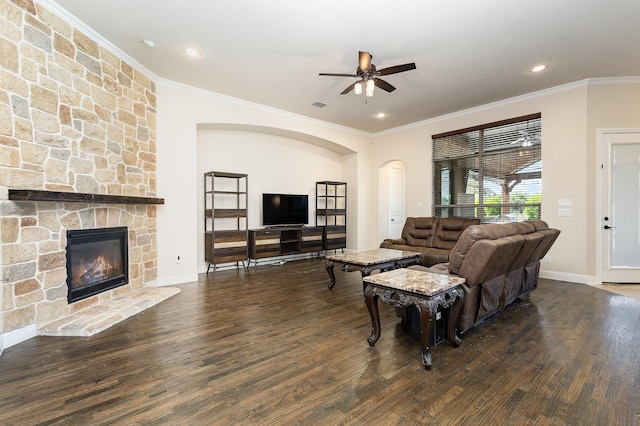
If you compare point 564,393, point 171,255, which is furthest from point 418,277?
point 171,255

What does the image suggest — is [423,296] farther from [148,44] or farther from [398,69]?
[148,44]

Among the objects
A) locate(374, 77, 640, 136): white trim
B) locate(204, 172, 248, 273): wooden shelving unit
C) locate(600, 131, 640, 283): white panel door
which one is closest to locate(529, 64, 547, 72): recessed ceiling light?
locate(374, 77, 640, 136): white trim

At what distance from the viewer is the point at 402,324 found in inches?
119

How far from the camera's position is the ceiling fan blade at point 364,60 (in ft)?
11.3

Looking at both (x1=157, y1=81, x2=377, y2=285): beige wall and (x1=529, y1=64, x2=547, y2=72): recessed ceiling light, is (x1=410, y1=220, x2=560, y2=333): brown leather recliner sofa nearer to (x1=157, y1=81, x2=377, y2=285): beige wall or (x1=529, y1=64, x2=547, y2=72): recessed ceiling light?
(x1=529, y1=64, x2=547, y2=72): recessed ceiling light

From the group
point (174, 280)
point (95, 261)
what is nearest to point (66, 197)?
point (95, 261)

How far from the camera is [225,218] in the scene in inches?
229

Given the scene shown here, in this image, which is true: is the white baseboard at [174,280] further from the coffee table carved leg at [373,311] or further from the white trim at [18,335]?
the coffee table carved leg at [373,311]

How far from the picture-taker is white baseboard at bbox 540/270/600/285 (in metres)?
4.71

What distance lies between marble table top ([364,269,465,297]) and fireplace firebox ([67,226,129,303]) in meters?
3.13

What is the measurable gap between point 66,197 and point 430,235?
17.7ft

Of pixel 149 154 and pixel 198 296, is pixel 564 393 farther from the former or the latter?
pixel 149 154

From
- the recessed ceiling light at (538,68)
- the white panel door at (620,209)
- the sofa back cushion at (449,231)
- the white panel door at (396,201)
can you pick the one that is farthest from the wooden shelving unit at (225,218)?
the white panel door at (620,209)

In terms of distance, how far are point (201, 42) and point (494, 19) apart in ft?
10.8
